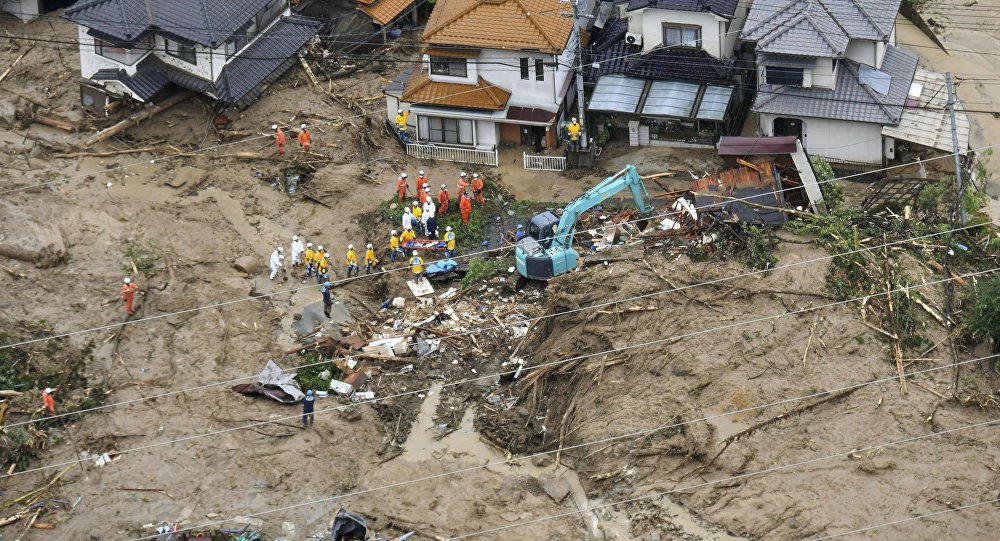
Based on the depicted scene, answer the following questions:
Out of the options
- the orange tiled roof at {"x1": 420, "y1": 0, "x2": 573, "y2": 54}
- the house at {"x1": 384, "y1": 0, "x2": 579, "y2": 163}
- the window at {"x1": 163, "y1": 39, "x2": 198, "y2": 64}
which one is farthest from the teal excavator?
the window at {"x1": 163, "y1": 39, "x2": 198, "y2": 64}

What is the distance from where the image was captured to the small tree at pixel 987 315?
137 ft

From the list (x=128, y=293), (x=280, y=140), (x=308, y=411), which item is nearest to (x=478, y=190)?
(x=280, y=140)

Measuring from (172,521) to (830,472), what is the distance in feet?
58.5

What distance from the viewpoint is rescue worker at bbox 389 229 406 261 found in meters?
50.3

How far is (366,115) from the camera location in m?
57.7

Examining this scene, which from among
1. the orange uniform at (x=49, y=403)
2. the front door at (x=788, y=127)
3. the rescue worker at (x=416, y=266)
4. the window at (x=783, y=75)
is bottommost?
the orange uniform at (x=49, y=403)

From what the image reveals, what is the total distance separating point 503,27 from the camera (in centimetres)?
5481

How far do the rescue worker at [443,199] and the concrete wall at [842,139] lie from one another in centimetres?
1203

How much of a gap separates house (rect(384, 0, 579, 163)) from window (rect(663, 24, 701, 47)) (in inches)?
139

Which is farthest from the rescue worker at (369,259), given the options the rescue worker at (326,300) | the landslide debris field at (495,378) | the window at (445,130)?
the window at (445,130)

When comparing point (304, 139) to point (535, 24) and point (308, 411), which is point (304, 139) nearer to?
point (535, 24)

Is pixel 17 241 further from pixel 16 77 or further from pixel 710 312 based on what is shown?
pixel 710 312

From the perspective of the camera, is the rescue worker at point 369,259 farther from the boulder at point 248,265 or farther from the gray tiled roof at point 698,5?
the gray tiled roof at point 698,5

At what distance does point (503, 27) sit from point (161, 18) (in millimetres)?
12891
